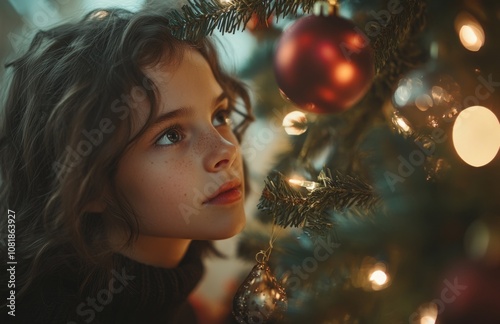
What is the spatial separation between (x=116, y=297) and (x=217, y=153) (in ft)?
0.87

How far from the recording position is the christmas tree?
64 centimetres

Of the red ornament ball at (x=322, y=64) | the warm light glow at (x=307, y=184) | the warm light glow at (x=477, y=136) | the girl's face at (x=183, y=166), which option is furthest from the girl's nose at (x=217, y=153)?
the warm light glow at (x=477, y=136)

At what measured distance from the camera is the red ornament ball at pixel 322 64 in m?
0.63

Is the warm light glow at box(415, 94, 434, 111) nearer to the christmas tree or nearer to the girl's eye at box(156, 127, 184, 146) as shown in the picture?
the christmas tree

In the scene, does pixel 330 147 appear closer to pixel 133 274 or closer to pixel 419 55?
pixel 419 55

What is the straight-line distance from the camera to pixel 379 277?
800 mm

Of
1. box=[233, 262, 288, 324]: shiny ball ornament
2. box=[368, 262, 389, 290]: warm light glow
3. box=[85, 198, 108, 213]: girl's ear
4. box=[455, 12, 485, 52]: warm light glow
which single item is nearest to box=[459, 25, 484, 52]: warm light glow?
box=[455, 12, 485, 52]: warm light glow

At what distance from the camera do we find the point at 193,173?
0.83 m

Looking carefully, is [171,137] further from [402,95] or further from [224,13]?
[402,95]

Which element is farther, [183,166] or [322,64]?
[183,166]

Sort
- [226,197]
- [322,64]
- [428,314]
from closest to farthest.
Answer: [322,64] < [428,314] < [226,197]

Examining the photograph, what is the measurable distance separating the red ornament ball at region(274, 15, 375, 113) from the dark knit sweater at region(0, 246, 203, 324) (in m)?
0.39

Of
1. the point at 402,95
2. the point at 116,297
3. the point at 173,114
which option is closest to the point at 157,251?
the point at 116,297

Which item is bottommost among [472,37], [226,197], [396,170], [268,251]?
[268,251]
